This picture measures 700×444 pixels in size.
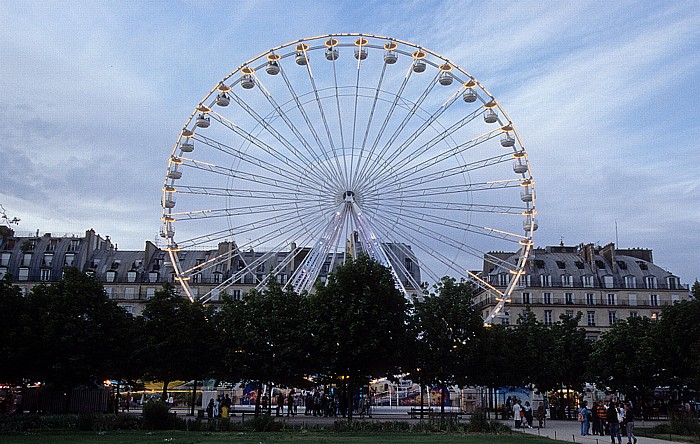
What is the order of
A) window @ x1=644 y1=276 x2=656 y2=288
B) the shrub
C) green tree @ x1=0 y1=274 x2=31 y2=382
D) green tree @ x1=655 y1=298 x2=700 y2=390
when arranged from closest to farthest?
the shrub < green tree @ x1=655 y1=298 x2=700 y2=390 < green tree @ x1=0 y1=274 x2=31 y2=382 < window @ x1=644 y1=276 x2=656 y2=288

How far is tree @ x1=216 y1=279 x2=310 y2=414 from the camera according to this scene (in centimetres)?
4716

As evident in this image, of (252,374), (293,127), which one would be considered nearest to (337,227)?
(293,127)

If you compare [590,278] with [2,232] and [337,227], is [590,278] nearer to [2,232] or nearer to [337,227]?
[337,227]

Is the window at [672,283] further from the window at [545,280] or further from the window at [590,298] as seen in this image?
the window at [545,280]

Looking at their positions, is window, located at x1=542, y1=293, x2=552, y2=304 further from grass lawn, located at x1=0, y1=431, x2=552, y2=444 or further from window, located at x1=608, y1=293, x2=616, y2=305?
grass lawn, located at x1=0, y1=431, x2=552, y2=444

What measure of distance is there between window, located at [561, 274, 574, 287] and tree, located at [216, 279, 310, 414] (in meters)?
52.0

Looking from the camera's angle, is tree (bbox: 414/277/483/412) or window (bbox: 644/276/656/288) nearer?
tree (bbox: 414/277/483/412)

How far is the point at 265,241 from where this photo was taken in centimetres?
4994

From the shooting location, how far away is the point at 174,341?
1925 inches

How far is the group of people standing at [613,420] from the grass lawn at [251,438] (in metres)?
2.99

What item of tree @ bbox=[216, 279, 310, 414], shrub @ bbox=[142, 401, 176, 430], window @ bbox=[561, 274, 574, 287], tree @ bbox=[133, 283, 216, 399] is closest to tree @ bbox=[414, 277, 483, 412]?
tree @ bbox=[216, 279, 310, 414]

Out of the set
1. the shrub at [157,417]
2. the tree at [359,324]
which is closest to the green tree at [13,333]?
the shrub at [157,417]

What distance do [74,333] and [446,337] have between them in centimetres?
2128

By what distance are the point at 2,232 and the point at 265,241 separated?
63681 mm
